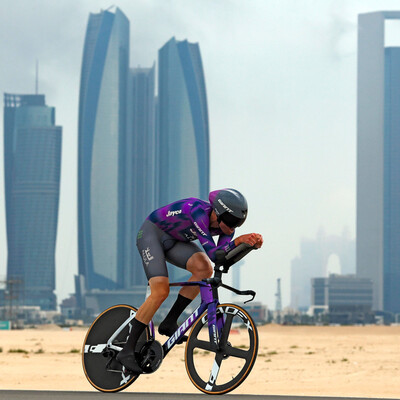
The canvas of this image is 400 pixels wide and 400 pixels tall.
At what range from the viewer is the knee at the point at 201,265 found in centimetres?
842

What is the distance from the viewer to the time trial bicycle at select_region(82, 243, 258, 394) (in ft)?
26.0

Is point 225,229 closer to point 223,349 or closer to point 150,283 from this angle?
point 150,283

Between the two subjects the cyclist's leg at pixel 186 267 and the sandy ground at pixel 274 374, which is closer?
the cyclist's leg at pixel 186 267

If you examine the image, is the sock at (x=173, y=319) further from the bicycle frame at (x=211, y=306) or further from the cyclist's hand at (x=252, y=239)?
the cyclist's hand at (x=252, y=239)

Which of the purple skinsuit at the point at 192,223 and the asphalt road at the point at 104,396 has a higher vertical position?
the purple skinsuit at the point at 192,223

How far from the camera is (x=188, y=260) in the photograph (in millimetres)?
8484

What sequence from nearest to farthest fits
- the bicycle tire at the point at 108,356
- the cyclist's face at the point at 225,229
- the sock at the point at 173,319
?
the cyclist's face at the point at 225,229, the sock at the point at 173,319, the bicycle tire at the point at 108,356

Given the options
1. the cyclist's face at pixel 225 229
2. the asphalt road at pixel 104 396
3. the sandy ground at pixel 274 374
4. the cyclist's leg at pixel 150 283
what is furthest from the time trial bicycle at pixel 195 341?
the sandy ground at pixel 274 374

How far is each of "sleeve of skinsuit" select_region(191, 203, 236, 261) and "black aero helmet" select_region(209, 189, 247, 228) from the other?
5.1 inches

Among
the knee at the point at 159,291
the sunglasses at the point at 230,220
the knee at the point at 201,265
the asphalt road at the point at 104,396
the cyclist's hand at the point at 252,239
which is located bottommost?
the asphalt road at the point at 104,396

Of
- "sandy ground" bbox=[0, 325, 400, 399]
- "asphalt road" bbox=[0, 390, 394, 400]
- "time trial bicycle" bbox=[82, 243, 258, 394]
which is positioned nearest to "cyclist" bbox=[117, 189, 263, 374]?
"time trial bicycle" bbox=[82, 243, 258, 394]

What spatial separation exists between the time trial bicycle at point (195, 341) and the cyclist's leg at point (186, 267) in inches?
5.4

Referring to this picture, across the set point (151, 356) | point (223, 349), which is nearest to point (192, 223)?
point (223, 349)

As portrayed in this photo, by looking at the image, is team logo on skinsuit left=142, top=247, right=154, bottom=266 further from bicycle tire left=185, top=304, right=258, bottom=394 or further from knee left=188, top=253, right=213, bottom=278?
bicycle tire left=185, top=304, right=258, bottom=394
